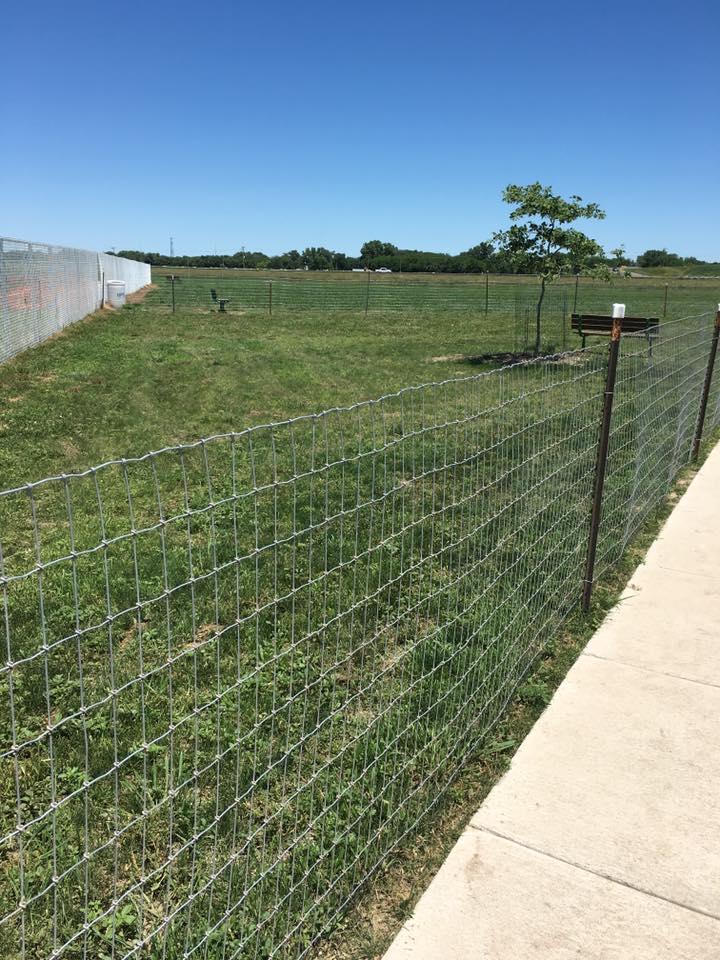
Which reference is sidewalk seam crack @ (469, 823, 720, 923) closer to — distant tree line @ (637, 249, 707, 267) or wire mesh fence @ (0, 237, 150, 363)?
wire mesh fence @ (0, 237, 150, 363)

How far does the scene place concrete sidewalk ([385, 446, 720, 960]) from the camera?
7.07 feet

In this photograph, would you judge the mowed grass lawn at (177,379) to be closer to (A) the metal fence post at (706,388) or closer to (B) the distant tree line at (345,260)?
(A) the metal fence post at (706,388)

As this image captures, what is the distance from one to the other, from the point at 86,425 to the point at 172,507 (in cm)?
282

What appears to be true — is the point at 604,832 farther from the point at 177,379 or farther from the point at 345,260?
the point at 345,260

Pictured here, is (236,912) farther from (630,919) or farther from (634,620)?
(634,620)

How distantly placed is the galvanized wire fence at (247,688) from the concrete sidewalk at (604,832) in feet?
0.83

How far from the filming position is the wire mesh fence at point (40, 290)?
40.8 feet

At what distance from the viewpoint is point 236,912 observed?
85.4 inches

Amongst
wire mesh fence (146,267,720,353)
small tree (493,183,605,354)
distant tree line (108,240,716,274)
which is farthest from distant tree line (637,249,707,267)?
small tree (493,183,605,354)

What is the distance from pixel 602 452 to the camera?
3996 mm

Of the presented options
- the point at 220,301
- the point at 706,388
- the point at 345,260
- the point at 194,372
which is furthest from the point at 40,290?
the point at 345,260

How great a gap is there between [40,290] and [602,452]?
1378 centimetres

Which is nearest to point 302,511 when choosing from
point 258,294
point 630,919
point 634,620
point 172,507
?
point 172,507

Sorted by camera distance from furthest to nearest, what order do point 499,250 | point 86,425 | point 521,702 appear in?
point 499,250 → point 86,425 → point 521,702
